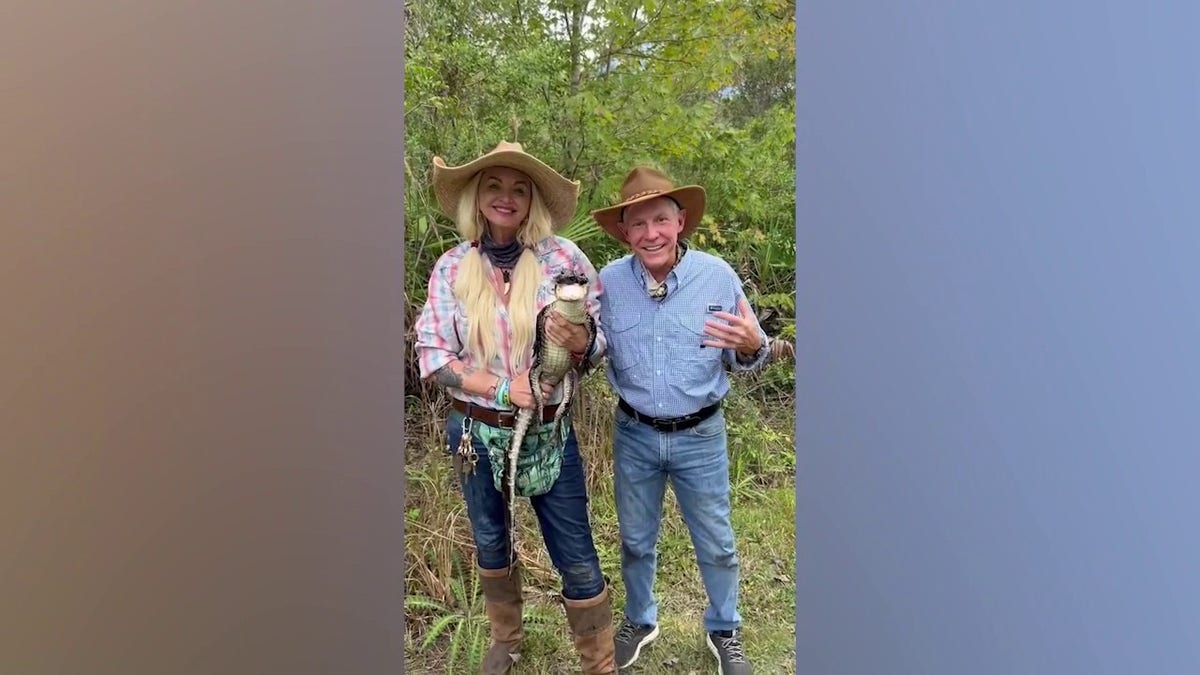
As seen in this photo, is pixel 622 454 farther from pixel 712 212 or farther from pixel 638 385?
pixel 712 212

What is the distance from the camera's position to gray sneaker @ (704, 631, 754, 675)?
3121 millimetres

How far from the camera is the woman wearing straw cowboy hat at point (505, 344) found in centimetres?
286

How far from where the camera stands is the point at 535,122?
326 centimetres

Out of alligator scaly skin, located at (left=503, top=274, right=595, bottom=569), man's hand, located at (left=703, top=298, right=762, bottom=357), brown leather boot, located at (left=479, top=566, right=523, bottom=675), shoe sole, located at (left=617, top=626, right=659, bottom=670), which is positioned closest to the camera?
alligator scaly skin, located at (left=503, top=274, right=595, bottom=569)

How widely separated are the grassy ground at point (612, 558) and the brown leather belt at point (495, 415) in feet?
0.87

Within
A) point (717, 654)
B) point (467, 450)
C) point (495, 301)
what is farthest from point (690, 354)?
point (717, 654)

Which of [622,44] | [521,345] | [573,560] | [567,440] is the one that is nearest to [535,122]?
[622,44]

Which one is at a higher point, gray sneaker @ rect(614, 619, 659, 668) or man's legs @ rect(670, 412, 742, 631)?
man's legs @ rect(670, 412, 742, 631)

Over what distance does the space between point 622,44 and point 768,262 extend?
96 cm

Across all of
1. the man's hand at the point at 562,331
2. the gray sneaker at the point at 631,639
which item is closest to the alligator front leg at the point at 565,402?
the man's hand at the point at 562,331

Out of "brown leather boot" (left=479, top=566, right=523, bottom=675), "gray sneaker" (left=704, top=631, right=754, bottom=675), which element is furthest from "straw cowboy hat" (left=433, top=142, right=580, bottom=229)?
"gray sneaker" (left=704, top=631, right=754, bottom=675)

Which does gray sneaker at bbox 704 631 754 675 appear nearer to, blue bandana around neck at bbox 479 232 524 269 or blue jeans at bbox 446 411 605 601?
blue jeans at bbox 446 411 605 601

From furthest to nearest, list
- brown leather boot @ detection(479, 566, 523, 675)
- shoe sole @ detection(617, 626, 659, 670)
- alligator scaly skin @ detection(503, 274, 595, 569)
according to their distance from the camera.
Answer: shoe sole @ detection(617, 626, 659, 670)
brown leather boot @ detection(479, 566, 523, 675)
alligator scaly skin @ detection(503, 274, 595, 569)

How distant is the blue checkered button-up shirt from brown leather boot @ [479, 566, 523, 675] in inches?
28.7
